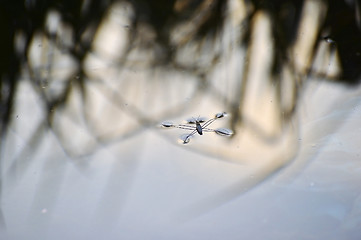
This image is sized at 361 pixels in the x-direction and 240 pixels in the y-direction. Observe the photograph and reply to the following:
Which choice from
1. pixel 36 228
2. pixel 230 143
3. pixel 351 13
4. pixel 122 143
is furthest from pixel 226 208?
pixel 351 13

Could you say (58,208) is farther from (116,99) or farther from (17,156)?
(116,99)

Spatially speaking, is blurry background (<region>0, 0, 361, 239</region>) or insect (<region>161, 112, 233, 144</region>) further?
insect (<region>161, 112, 233, 144</region>)

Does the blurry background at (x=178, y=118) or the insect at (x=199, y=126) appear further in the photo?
the insect at (x=199, y=126)
